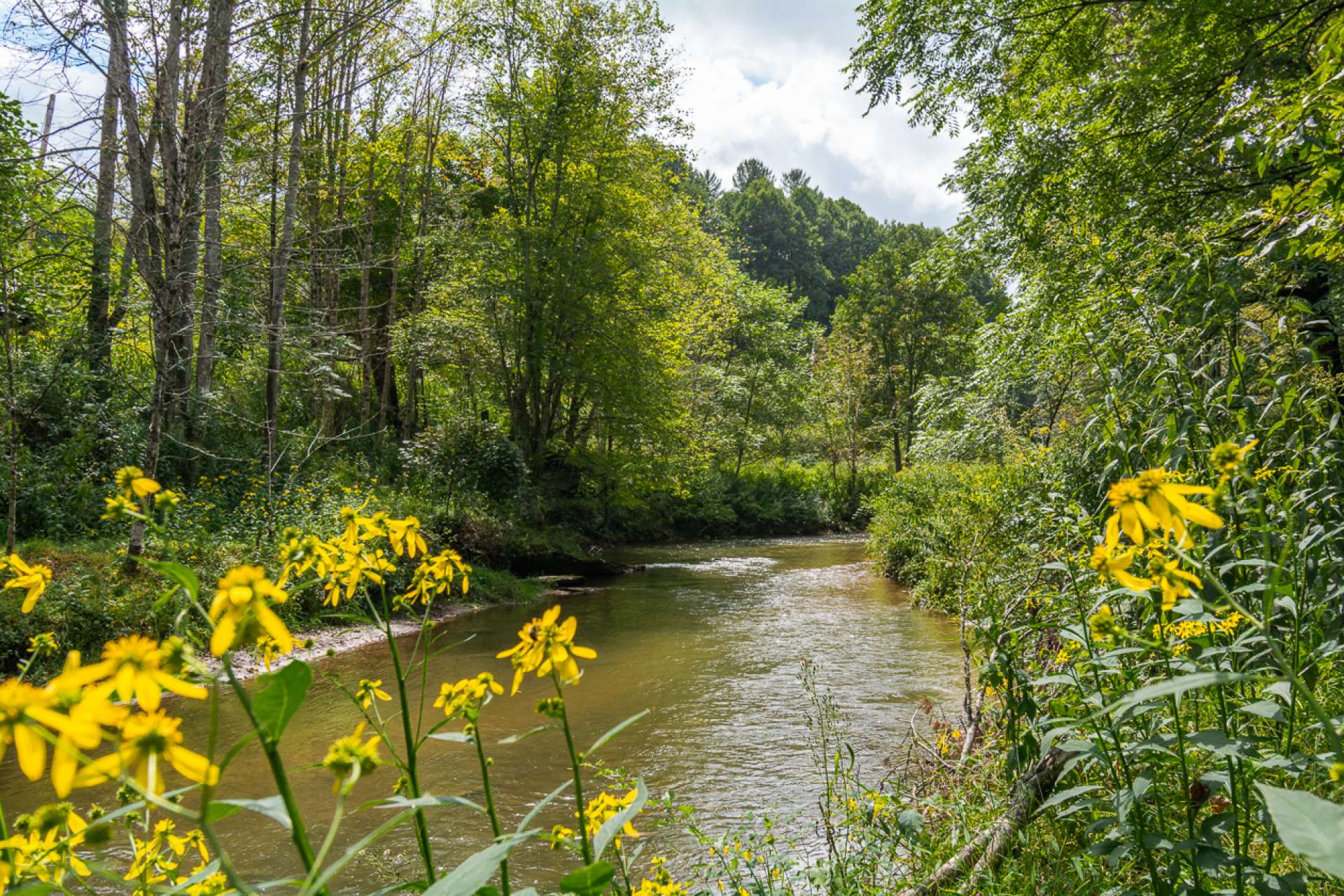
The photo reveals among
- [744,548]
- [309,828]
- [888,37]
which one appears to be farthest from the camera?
[744,548]

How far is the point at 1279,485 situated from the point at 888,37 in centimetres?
520

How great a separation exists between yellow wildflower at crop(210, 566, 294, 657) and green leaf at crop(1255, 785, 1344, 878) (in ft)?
2.52

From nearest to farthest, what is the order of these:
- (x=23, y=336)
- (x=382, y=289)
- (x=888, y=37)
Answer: (x=888, y=37) < (x=23, y=336) < (x=382, y=289)

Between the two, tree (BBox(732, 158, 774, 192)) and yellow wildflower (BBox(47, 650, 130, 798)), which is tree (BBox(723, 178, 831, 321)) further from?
yellow wildflower (BBox(47, 650, 130, 798))

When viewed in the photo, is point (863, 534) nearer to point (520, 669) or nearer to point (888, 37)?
point (888, 37)

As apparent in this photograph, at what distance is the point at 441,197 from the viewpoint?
44.3ft

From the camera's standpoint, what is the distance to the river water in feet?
11.8

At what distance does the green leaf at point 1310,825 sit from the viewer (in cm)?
55

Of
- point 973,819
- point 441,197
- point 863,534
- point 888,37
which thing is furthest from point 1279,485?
point 863,534

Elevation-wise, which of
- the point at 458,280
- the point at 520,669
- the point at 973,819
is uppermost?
the point at 458,280

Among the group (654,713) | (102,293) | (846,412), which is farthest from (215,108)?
(846,412)

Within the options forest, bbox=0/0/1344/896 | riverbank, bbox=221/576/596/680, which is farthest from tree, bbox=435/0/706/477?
riverbank, bbox=221/576/596/680

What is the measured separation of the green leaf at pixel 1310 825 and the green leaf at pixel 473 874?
0.58 meters

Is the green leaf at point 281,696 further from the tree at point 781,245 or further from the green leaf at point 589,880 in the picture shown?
the tree at point 781,245
